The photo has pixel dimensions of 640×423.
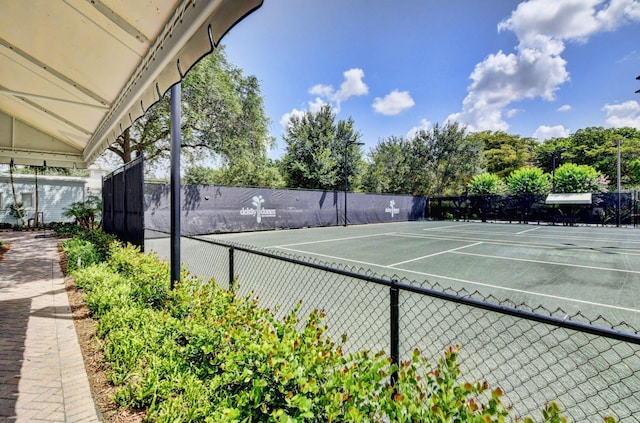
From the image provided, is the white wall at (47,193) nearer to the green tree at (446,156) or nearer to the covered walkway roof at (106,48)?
the covered walkway roof at (106,48)

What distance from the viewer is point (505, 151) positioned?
142ft

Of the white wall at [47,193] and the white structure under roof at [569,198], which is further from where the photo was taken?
the white structure under roof at [569,198]

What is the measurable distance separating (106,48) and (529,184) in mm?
30096

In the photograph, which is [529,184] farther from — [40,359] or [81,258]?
[40,359]

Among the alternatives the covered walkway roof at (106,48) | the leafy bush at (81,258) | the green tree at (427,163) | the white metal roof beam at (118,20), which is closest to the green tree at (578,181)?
the green tree at (427,163)

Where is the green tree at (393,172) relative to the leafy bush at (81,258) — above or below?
above

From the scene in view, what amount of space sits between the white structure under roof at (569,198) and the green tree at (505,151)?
1561cm

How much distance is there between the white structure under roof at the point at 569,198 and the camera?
21656 mm

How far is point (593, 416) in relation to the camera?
82.0 inches

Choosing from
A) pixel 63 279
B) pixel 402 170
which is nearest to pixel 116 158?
pixel 63 279

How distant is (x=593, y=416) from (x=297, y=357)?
2.19 meters

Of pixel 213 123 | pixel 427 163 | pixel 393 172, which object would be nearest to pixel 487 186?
pixel 427 163

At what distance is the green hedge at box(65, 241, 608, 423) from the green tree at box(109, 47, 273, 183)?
1089cm

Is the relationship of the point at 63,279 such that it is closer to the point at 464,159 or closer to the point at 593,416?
the point at 593,416
